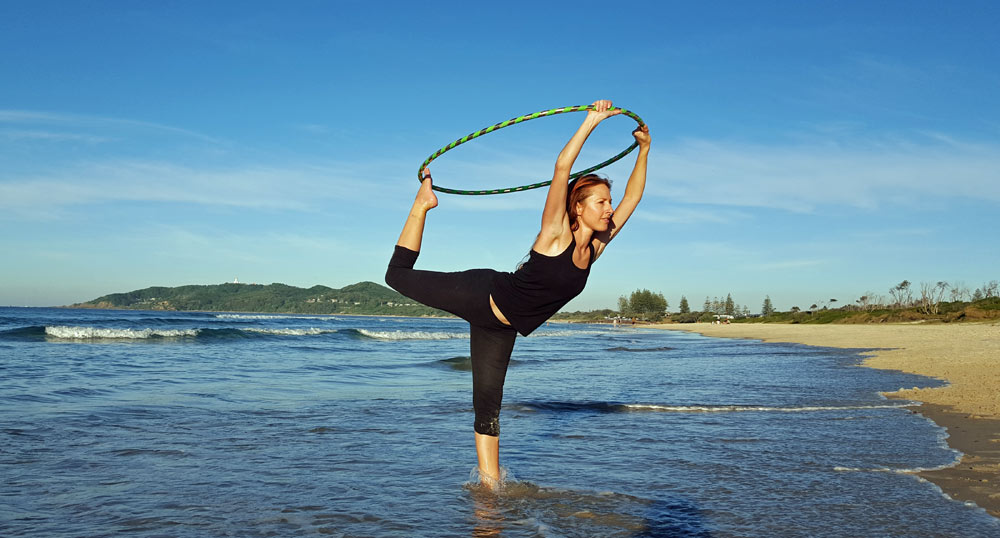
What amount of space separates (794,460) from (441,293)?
3.77 metres

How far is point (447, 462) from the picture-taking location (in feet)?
19.4

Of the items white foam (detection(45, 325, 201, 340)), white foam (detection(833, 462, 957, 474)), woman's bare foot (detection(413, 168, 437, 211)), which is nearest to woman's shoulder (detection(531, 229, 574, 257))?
woman's bare foot (detection(413, 168, 437, 211))

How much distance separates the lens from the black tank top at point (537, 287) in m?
4.12

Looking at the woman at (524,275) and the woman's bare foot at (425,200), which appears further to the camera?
the woman's bare foot at (425,200)

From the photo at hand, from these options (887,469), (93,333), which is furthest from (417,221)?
(93,333)

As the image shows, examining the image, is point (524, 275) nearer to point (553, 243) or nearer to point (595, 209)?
point (553, 243)

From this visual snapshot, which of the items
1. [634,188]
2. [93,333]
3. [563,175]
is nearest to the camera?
[563,175]

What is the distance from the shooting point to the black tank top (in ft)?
13.5

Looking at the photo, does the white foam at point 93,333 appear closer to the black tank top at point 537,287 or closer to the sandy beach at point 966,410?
the sandy beach at point 966,410

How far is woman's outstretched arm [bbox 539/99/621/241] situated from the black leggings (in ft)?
2.20

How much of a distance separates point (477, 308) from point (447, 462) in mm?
2056

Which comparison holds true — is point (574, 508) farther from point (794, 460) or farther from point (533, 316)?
point (794, 460)

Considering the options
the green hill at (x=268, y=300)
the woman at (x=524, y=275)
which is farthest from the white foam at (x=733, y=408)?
the green hill at (x=268, y=300)

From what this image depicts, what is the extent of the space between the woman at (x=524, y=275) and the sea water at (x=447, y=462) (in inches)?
34.9
